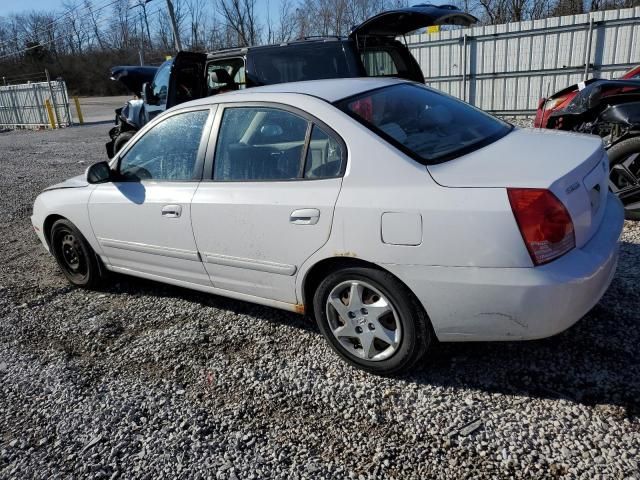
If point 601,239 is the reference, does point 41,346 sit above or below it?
below

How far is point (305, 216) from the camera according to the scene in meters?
2.68

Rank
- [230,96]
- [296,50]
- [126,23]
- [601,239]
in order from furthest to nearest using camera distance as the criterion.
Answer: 1. [126,23]
2. [296,50]
3. [230,96]
4. [601,239]

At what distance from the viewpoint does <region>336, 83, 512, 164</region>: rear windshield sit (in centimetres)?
264

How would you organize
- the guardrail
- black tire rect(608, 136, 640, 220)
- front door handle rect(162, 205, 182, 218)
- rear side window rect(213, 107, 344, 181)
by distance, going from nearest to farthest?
1. rear side window rect(213, 107, 344, 181)
2. front door handle rect(162, 205, 182, 218)
3. black tire rect(608, 136, 640, 220)
4. the guardrail

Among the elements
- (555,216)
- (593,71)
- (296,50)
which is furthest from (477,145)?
(593,71)

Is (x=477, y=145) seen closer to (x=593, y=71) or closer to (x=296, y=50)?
(x=296, y=50)

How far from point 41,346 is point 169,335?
0.89 m

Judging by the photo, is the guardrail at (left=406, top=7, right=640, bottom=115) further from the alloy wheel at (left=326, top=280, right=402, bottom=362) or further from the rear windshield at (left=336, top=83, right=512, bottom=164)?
the alloy wheel at (left=326, top=280, right=402, bottom=362)

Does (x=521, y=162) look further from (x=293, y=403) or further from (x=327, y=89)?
(x=293, y=403)

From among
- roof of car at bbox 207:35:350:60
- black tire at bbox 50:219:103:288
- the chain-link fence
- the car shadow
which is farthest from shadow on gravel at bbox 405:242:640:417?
the chain-link fence

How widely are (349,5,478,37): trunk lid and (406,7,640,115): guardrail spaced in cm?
628

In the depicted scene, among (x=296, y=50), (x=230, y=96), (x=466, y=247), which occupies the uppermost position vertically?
(x=296, y=50)

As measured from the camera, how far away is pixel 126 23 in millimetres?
50000

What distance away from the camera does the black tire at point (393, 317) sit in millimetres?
2490
